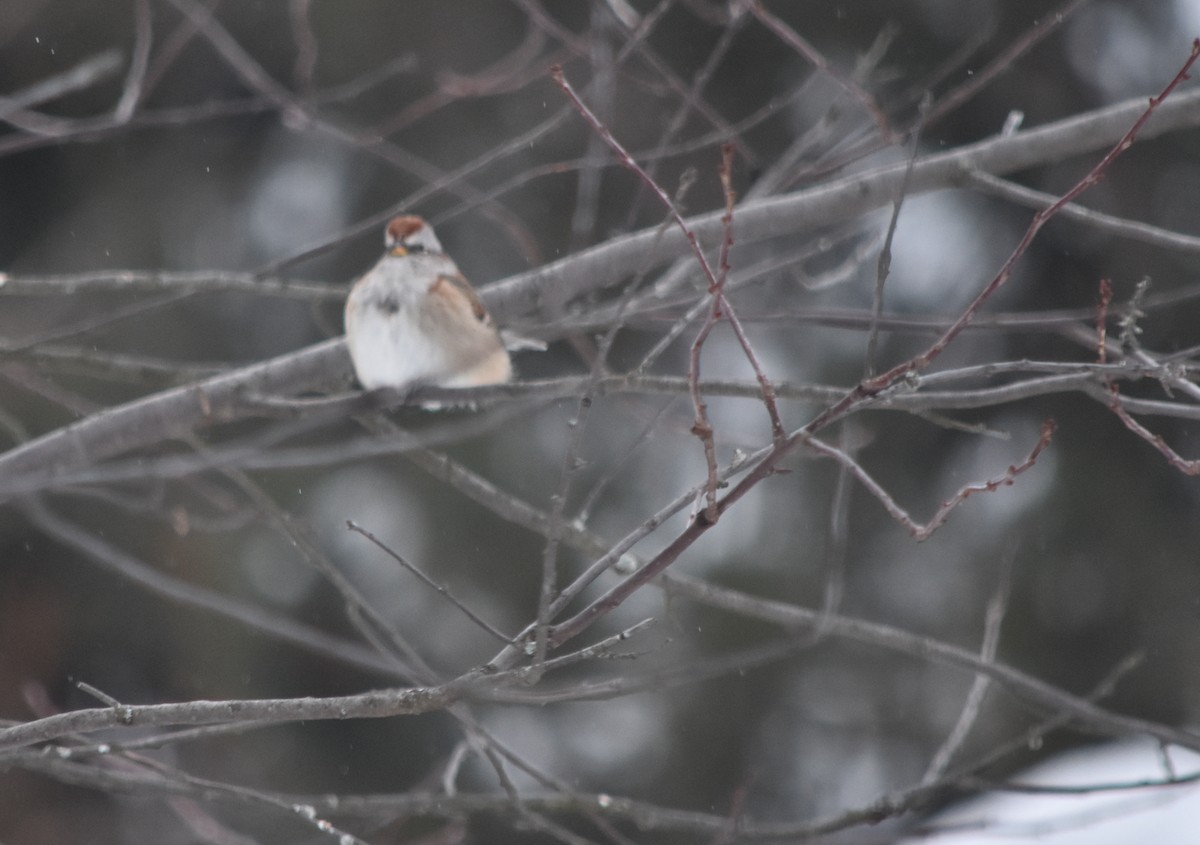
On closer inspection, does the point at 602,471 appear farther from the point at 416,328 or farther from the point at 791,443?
the point at 791,443

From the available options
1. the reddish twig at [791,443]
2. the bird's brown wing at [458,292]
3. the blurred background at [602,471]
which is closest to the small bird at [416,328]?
the bird's brown wing at [458,292]

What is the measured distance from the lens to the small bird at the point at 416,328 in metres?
3.27

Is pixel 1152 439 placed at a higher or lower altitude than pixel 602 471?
lower

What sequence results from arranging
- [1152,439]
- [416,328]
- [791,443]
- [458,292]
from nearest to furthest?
[791,443]
[1152,439]
[416,328]
[458,292]

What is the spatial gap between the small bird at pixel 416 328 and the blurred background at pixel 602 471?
154 centimetres

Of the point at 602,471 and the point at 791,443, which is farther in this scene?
the point at 602,471

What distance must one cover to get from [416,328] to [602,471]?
2.27 m

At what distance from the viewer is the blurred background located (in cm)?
515

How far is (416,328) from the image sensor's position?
336 centimetres

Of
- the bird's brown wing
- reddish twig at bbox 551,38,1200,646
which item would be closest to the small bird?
the bird's brown wing

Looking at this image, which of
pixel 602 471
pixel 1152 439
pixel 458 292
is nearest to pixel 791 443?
pixel 1152 439

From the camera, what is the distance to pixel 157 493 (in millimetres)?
3334

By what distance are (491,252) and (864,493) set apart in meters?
2.18

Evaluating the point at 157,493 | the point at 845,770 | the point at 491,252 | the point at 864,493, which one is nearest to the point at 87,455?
the point at 157,493
